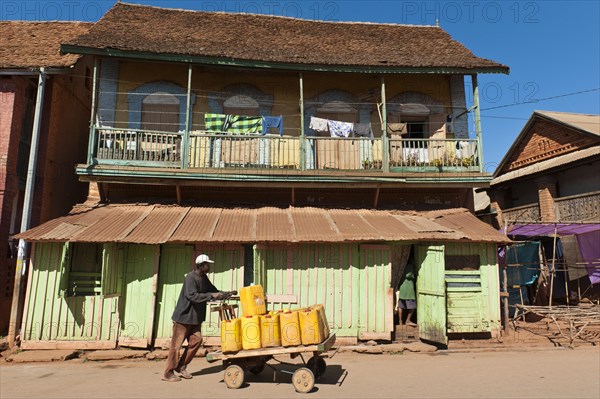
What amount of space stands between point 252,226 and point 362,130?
4.74 meters

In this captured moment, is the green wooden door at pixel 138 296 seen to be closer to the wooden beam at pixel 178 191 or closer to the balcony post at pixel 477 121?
the wooden beam at pixel 178 191

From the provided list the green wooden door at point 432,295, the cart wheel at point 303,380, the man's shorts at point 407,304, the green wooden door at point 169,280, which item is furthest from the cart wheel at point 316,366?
the man's shorts at point 407,304

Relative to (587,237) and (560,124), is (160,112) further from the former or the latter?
(560,124)

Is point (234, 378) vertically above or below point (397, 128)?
below

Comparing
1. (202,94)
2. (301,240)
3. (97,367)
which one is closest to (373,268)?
(301,240)

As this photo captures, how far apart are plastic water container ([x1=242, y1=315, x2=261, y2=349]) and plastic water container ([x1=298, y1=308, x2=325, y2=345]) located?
650 millimetres

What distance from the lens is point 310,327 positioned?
5926mm

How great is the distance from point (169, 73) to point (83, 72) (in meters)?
3.20

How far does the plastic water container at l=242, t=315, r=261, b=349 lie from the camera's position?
5.95 m

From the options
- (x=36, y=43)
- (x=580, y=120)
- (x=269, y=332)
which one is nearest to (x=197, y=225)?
(x=269, y=332)

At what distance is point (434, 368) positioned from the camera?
294 inches

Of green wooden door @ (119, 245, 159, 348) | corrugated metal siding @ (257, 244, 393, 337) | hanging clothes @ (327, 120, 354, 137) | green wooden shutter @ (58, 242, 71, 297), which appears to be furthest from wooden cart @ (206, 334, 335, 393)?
hanging clothes @ (327, 120, 354, 137)

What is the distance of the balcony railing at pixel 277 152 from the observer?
1035cm

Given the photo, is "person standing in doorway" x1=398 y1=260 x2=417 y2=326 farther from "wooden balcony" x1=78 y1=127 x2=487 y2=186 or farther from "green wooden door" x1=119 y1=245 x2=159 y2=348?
"green wooden door" x1=119 y1=245 x2=159 y2=348
